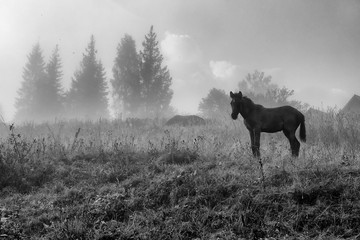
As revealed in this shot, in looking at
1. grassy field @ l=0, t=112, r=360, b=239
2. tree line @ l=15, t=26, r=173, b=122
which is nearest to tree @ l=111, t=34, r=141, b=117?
tree line @ l=15, t=26, r=173, b=122

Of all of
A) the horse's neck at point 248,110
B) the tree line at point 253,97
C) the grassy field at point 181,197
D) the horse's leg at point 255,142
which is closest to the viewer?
the grassy field at point 181,197

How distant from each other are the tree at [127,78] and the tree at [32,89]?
934 centimetres

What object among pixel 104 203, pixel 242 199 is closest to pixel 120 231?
pixel 104 203

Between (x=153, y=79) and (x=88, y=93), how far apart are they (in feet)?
27.0

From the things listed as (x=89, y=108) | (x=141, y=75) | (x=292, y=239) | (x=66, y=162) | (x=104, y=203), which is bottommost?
(x=292, y=239)

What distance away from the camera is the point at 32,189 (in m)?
5.09

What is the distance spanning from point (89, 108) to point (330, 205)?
32.7 meters

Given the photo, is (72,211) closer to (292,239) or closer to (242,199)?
(242,199)

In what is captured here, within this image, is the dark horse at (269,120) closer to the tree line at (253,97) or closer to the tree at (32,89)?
the tree line at (253,97)

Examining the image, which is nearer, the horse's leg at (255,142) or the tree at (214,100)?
the horse's leg at (255,142)

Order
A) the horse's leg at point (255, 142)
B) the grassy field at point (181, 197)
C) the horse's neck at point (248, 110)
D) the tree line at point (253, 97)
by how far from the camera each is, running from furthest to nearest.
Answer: the tree line at point (253, 97) → the horse's neck at point (248, 110) → the horse's leg at point (255, 142) → the grassy field at point (181, 197)

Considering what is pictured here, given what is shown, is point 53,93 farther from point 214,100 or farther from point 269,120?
point 269,120

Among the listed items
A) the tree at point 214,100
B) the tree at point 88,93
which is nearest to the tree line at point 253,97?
the tree at point 214,100

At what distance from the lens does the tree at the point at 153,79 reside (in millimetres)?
31781
